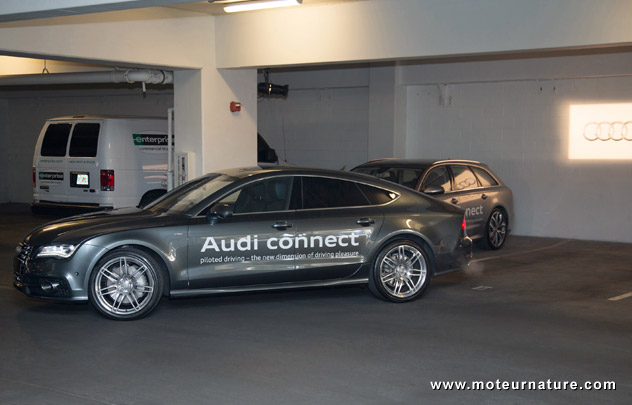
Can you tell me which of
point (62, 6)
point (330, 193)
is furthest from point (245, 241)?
point (62, 6)

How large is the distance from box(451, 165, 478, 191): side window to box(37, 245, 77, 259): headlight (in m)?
6.52

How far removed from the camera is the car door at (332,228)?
26.9 feet

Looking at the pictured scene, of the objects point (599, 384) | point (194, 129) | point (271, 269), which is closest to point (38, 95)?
point (194, 129)

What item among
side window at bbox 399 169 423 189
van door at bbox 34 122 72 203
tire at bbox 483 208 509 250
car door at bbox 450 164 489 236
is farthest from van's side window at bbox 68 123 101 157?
tire at bbox 483 208 509 250

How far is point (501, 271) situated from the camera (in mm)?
10797

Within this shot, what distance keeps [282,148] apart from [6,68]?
20.8 feet

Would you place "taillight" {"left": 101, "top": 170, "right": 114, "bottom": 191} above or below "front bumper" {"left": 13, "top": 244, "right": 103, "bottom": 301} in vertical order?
above

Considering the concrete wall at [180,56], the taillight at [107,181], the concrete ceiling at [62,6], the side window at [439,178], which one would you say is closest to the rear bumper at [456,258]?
the side window at [439,178]

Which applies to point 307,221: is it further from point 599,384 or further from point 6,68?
point 6,68

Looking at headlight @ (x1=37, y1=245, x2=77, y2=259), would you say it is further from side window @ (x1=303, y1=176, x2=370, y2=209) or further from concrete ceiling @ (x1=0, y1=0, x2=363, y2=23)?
side window @ (x1=303, y1=176, x2=370, y2=209)

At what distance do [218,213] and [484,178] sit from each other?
6204mm

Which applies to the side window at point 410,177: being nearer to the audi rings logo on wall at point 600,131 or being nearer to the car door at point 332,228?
the car door at point 332,228

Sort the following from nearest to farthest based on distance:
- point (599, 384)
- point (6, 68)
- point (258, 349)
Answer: point (599, 384) < point (258, 349) < point (6, 68)

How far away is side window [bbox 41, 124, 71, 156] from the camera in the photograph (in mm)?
14523
